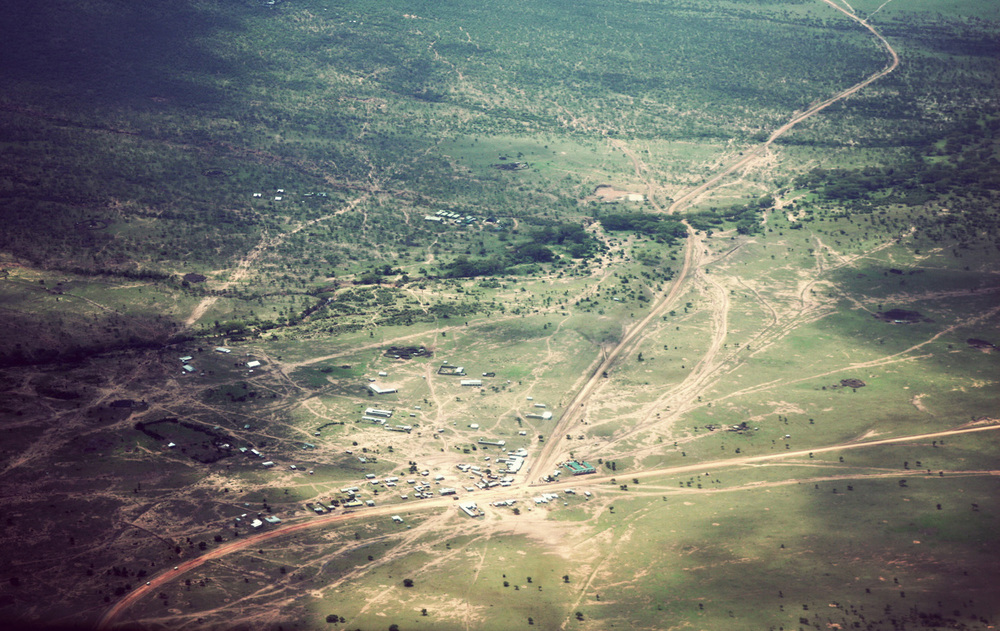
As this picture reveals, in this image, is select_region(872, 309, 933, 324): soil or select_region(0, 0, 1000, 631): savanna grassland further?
select_region(872, 309, 933, 324): soil

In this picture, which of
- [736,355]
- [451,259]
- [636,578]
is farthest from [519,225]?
[636,578]

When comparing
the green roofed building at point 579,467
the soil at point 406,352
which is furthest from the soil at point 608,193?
the green roofed building at point 579,467

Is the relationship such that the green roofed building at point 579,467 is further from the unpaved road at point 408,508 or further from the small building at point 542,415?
the small building at point 542,415

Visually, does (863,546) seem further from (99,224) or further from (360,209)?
(99,224)

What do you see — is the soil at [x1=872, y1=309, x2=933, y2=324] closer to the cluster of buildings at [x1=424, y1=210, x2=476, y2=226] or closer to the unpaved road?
the unpaved road

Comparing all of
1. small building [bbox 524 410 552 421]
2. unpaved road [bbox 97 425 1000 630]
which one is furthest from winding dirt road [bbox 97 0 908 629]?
small building [bbox 524 410 552 421]
